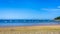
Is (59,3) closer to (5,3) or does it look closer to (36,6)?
(36,6)

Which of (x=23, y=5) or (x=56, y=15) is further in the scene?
(x=23, y=5)

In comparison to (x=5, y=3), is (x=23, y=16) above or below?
below

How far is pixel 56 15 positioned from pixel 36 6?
27.6 inches

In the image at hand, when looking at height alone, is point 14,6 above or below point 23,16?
above

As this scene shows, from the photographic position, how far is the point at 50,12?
4.77 m

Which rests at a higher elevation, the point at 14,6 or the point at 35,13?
the point at 14,6

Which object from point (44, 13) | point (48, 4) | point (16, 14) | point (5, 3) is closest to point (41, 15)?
point (44, 13)

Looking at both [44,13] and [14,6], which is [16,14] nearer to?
[14,6]

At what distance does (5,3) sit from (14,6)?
29 centimetres

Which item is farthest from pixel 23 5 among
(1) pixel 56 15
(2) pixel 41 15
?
(1) pixel 56 15

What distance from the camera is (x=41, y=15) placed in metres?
4.76

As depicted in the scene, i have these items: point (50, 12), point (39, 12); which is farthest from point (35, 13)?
point (50, 12)

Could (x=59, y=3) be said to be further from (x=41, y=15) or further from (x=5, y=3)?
(x=5, y=3)

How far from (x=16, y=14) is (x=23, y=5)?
401 millimetres
